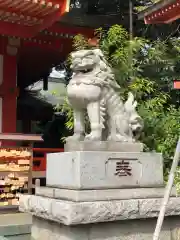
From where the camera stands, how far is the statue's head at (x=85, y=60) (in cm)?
409

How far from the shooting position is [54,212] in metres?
3.62

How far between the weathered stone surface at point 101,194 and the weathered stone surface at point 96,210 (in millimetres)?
76

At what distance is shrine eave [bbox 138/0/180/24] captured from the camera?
680 centimetres

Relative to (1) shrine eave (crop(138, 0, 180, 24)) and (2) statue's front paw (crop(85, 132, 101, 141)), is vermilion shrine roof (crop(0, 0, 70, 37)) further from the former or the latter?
(2) statue's front paw (crop(85, 132, 101, 141))

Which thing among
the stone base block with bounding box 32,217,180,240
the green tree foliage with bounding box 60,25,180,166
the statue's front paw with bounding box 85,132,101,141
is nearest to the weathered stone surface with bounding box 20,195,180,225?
the stone base block with bounding box 32,217,180,240

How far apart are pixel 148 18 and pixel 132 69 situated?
54.3 inches

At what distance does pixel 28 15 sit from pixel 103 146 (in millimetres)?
5166

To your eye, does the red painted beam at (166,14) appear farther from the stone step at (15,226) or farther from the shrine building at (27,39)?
the stone step at (15,226)

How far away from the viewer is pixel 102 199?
3643 mm

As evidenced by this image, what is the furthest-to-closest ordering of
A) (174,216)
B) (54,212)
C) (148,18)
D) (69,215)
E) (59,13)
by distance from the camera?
Result: (59,13), (148,18), (174,216), (54,212), (69,215)

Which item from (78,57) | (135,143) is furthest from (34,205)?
(78,57)

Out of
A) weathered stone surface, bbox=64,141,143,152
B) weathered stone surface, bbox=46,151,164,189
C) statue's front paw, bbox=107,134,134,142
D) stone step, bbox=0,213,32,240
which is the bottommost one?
stone step, bbox=0,213,32,240

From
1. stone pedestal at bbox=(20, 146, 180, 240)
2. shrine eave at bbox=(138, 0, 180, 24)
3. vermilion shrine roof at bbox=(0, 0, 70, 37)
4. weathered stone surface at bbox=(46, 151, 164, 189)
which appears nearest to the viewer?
stone pedestal at bbox=(20, 146, 180, 240)

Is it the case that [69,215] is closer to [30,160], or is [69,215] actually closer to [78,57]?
[78,57]
